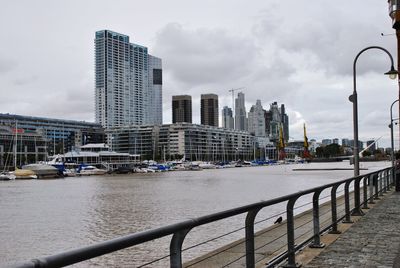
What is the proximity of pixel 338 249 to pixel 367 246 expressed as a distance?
0.72 meters

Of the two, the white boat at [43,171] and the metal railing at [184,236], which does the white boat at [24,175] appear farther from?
the metal railing at [184,236]

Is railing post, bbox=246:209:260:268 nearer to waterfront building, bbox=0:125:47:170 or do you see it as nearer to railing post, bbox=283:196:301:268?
railing post, bbox=283:196:301:268

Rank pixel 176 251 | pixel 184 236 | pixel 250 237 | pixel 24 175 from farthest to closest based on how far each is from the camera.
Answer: pixel 24 175, pixel 250 237, pixel 184 236, pixel 176 251

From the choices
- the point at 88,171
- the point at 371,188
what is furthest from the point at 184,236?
the point at 88,171

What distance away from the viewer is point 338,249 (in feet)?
30.1

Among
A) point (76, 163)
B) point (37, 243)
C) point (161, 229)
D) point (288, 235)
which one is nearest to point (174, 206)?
point (37, 243)

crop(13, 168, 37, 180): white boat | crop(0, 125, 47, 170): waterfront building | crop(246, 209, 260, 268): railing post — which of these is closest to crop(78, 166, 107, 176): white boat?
crop(13, 168, 37, 180): white boat

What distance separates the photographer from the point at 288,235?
7.76 meters

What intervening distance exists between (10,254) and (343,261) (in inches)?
502

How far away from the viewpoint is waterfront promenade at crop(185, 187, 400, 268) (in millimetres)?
6008

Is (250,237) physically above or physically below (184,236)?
below

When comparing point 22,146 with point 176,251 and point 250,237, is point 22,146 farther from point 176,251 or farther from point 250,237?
point 176,251

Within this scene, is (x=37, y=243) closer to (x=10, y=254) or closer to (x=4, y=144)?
(x=10, y=254)

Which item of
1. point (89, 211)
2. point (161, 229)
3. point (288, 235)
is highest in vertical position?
point (161, 229)
